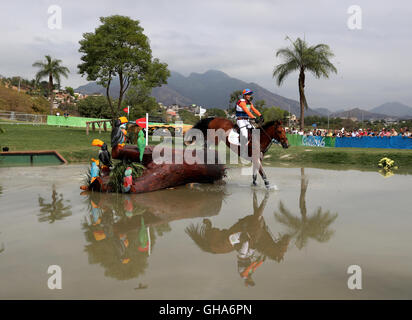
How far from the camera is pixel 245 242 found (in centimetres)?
499

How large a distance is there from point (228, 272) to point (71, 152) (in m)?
15.4

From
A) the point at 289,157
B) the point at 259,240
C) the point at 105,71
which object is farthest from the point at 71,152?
the point at 105,71

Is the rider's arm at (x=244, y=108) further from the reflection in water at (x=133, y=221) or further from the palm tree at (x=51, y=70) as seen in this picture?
the palm tree at (x=51, y=70)

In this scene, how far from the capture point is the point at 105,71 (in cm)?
3381

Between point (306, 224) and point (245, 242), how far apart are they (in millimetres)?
1496

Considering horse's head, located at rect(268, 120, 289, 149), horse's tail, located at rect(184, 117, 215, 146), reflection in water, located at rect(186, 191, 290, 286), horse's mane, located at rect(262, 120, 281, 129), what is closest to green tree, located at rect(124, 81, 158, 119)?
horse's tail, located at rect(184, 117, 215, 146)

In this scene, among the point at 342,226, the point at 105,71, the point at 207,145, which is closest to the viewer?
the point at 342,226

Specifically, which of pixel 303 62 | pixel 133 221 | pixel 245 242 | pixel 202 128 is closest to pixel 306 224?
pixel 245 242

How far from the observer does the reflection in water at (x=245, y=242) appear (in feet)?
13.9

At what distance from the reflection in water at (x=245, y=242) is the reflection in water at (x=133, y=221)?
68cm

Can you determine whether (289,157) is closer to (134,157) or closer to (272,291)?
(134,157)

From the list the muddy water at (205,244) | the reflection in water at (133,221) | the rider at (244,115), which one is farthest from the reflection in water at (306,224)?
the rider at (244,115)

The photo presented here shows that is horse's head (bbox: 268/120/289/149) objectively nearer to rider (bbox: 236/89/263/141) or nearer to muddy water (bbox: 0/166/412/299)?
rider (bbox: 236/89/263/141)

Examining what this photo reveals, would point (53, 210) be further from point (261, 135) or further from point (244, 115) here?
point (261, 135)
